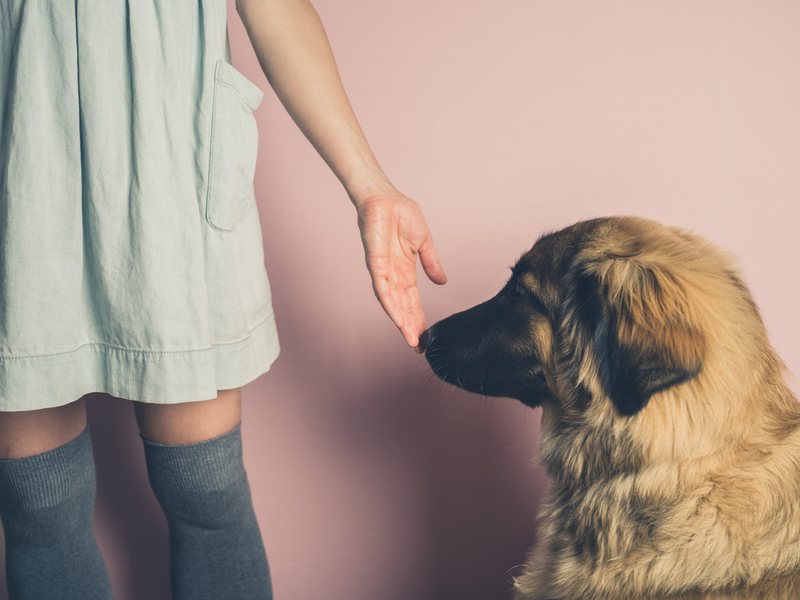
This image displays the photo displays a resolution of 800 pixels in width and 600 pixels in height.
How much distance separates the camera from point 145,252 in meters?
0.67

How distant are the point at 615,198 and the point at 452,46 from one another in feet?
1.81

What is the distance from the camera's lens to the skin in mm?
786

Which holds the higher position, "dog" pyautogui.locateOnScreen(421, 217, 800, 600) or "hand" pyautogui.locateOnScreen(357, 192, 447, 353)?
"hand" pyautogui.locateOnScreen(357, 192, 447, 353)

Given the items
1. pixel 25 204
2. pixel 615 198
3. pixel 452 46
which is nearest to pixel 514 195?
pixel 615 198

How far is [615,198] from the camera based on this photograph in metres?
1.29

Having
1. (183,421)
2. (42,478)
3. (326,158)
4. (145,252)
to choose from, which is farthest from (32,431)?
(326,158)

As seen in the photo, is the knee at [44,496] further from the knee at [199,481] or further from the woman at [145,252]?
the knee at [199,481]

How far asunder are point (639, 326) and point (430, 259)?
1.40 ft

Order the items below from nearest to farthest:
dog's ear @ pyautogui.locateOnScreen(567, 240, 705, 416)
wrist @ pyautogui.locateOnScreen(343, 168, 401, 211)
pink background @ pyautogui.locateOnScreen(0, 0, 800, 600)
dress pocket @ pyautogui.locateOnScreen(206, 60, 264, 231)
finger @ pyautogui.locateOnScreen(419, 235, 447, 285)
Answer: dog's ear @ pyautogui.locateOnScreen(567, 240, 705, 416), dress pocket @ pyautogui.locateOnScreen(206, 60, 264, 231), wrist @ pyautogui.locateOnScreen(343, 168, 401, 211), finger @ pyautogui.locateOnScreen(419, 235, 447, 285), pink background @ pyautogui.locateOnScreen(0, 0, 800, 600)

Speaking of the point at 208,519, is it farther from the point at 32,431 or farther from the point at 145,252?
the point at 145,252

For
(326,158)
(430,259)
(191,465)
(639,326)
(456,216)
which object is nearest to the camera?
(639,326)

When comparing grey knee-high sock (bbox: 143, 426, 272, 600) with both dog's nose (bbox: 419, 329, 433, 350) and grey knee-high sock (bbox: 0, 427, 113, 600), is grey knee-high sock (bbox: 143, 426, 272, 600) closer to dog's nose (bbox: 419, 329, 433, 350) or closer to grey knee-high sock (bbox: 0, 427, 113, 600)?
grey knee-high sock (bbox: 0, 427, 113, 600)

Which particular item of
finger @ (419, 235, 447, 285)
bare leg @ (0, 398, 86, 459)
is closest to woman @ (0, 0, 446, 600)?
bare leg @ (0, 398, 86, 459)

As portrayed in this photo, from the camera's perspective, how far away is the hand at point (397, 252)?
87 centimetres
